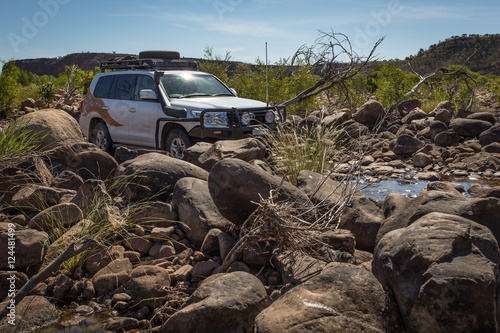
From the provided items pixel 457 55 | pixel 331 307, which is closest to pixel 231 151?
pixel 331 307

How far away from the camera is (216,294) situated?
10.9 ft

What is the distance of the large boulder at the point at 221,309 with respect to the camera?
320cm

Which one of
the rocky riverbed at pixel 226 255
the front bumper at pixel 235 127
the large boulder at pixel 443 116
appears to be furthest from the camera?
the large boulder at pixel 443 116

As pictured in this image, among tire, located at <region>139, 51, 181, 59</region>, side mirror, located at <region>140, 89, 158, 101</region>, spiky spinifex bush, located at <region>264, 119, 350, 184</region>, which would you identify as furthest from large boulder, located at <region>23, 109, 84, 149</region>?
spiky spinifex bush, located at <region>264, 119, 350, 184</region>

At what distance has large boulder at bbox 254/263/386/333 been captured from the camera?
280 centimetres

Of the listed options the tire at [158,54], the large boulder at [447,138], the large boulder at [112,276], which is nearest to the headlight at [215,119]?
the tire at [158,54]

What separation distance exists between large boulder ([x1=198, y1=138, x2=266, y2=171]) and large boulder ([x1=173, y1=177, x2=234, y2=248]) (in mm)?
1376

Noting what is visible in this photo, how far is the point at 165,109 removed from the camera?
845 centimetres

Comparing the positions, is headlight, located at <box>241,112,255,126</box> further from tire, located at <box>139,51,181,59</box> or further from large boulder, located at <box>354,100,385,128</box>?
large boulder, located at <box>354,100,385,128</box>

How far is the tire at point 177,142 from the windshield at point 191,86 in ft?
2.47

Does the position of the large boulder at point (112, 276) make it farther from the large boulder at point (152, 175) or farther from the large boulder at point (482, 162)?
the large boulder at point (482, 162)

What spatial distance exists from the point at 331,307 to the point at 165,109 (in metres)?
6.17

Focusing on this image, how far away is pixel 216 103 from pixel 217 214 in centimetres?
377

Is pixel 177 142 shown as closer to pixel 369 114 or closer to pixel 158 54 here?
pixel 158 54
